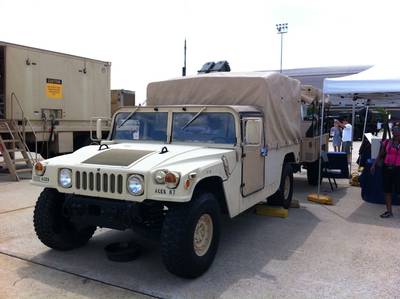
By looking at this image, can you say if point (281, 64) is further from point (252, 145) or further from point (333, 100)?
point (252, 145)

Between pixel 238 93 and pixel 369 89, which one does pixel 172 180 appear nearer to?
pixel 238 93

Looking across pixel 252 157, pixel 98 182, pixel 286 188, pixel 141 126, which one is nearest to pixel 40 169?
pixel 98 182

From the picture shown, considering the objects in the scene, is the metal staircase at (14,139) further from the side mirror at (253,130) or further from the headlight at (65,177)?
the side mirror at (253,130)

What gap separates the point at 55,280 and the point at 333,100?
866cm

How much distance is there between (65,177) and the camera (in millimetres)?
4566

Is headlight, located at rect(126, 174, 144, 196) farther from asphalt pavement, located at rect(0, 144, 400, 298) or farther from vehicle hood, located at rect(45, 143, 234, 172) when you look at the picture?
asphalt pavement, located at rect(0, 144, 400, 298)

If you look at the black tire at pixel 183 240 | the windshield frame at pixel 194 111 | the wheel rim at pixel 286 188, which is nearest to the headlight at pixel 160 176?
the black tire at pixel 183 240

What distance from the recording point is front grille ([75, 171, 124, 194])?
4246mm

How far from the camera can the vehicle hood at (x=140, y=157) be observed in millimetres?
4363

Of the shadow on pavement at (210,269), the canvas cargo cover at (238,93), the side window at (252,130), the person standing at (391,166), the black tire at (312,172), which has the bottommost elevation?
the shadow on pavement at (210,269)

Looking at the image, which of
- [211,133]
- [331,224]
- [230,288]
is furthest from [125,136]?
[331,224]

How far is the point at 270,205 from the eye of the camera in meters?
7.29

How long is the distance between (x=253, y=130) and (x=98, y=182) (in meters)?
1.95

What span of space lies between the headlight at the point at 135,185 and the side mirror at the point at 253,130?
1636 millimetres
